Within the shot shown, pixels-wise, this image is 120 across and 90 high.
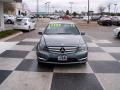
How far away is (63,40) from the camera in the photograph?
8688 millimetres

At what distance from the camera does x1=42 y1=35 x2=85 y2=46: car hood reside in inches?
328

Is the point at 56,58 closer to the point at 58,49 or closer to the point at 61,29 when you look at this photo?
the point at 58,49

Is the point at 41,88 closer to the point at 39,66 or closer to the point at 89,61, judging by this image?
the point at 39,66

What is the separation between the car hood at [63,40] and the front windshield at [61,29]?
68 centimetres

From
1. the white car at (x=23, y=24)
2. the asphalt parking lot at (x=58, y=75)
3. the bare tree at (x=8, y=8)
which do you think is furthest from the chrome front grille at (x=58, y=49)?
the bare tree at (x=8, y=8)

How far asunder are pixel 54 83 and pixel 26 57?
3707 millimetres

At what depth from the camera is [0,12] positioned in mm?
22609

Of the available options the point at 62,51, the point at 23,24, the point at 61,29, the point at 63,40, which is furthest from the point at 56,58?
the point at 23,24

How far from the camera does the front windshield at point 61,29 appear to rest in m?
10.1

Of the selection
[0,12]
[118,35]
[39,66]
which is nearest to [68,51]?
[39,66]

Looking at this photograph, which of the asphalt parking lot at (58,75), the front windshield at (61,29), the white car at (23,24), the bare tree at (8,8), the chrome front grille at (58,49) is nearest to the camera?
the asphalt parking lot at (58,75)

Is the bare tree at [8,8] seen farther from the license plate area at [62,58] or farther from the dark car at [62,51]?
the license plate area at [62,58]

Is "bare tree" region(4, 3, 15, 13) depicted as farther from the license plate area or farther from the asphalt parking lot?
the license plate area

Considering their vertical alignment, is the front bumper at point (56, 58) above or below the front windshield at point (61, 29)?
below
